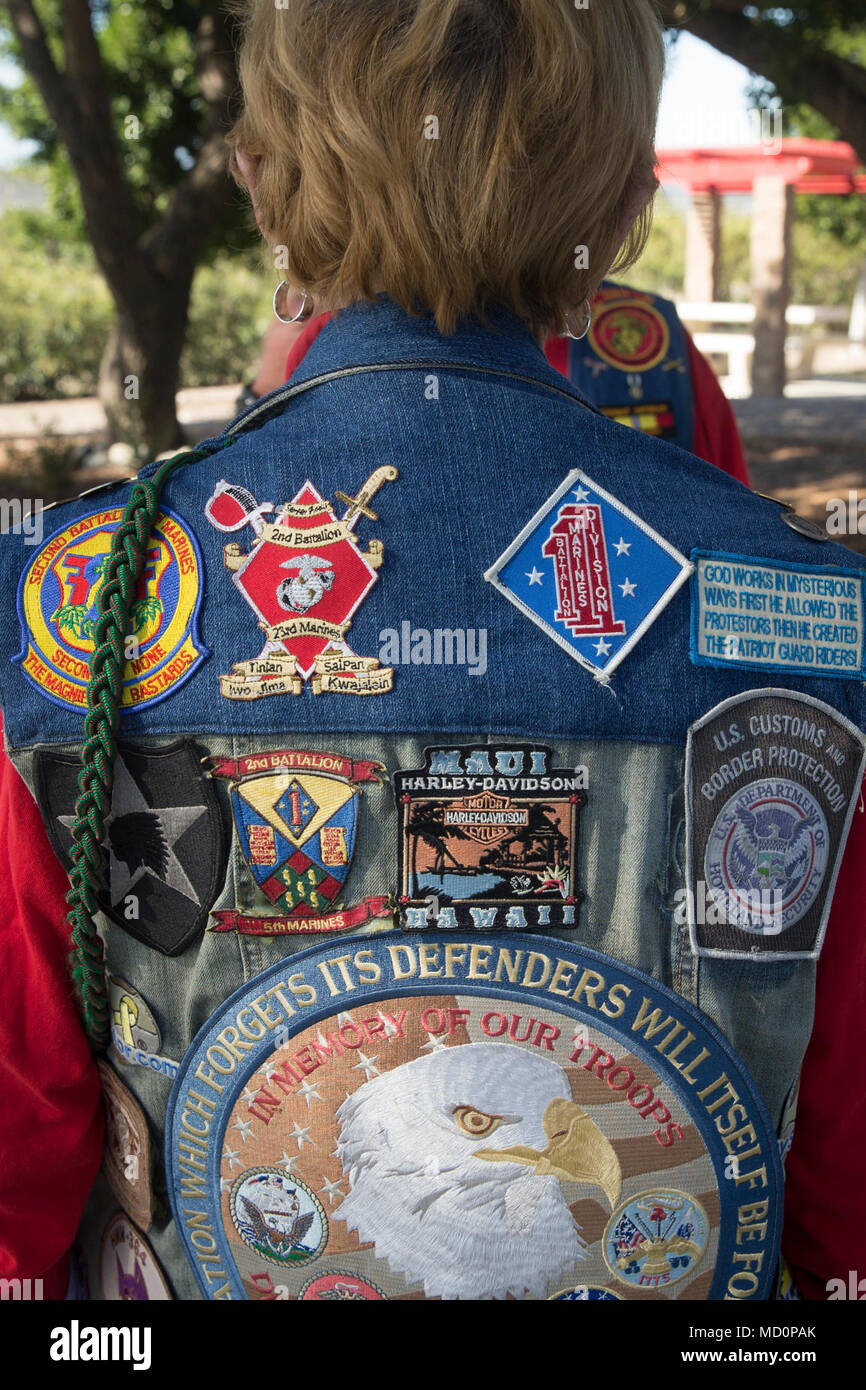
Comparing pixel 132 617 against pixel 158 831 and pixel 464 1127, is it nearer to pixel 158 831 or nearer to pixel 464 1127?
pixel 158 831

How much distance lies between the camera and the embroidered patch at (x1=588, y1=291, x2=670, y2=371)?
255cm

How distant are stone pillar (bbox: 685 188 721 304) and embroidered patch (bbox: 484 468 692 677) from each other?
61.3 feet

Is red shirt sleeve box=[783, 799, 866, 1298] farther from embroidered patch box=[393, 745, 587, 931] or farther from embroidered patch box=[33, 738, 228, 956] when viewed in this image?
embroidered patch box=[33, 738, 228, 956]

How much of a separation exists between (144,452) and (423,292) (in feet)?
28.8

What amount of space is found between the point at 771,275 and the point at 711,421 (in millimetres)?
14935

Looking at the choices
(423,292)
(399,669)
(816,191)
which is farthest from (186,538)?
(816,191)

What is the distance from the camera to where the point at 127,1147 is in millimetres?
1312

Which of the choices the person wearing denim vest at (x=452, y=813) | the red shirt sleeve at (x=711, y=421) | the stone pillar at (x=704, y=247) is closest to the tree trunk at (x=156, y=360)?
the red shirt sleeve at (x=711, y=421)

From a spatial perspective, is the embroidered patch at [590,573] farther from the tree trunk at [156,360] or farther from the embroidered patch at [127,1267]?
the tree trunk at [156,360]

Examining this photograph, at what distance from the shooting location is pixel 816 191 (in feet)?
66.2

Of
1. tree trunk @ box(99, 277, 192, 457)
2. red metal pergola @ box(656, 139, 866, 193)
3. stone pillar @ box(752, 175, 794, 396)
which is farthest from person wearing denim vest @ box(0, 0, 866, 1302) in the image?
stone pillar @ box(752, 175, 794, 396)

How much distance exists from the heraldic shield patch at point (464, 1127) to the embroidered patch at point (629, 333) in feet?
5.54

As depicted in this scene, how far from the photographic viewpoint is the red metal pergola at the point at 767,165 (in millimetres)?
16484

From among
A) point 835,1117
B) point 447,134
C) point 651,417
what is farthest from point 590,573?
point 651,417
